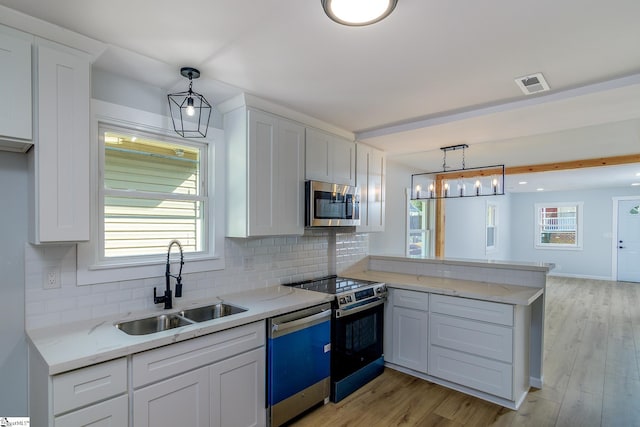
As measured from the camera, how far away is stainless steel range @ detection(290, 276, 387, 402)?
282cm

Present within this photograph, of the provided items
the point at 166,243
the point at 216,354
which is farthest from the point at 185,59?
the point at 216,354

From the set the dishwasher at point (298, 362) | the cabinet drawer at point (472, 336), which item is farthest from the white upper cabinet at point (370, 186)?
the dishwasher at point (298, 362)

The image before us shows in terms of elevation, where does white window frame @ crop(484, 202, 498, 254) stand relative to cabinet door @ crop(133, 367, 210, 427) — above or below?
above

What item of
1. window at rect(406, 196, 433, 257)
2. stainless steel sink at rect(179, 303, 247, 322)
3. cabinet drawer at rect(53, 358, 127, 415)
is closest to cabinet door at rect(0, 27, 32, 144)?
cabinet drawer at rect(53, 358, 127, 415)

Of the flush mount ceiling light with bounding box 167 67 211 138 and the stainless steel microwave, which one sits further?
the stainless steel microwave

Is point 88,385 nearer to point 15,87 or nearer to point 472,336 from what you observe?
point 15,87

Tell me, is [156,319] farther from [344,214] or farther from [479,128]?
[479,128]

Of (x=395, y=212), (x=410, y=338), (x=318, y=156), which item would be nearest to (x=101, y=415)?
(x=318, y=156)

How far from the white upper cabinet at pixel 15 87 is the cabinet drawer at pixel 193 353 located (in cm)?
124

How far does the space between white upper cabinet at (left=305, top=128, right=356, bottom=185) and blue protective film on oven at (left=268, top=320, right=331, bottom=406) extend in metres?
1.38

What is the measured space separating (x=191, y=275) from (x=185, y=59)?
1522 millimetres

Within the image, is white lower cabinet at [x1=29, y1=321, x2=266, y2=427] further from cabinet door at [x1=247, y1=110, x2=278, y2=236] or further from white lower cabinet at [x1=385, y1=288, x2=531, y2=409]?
white lower cabinet at [x1=385, y1=288, x2=531, y2=409]

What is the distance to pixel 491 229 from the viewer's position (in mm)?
8984

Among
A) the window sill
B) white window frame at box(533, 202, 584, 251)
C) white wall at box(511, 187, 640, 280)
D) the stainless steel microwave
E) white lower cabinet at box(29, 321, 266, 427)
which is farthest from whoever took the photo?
white window frame at box(533, 202, 584, 251)
